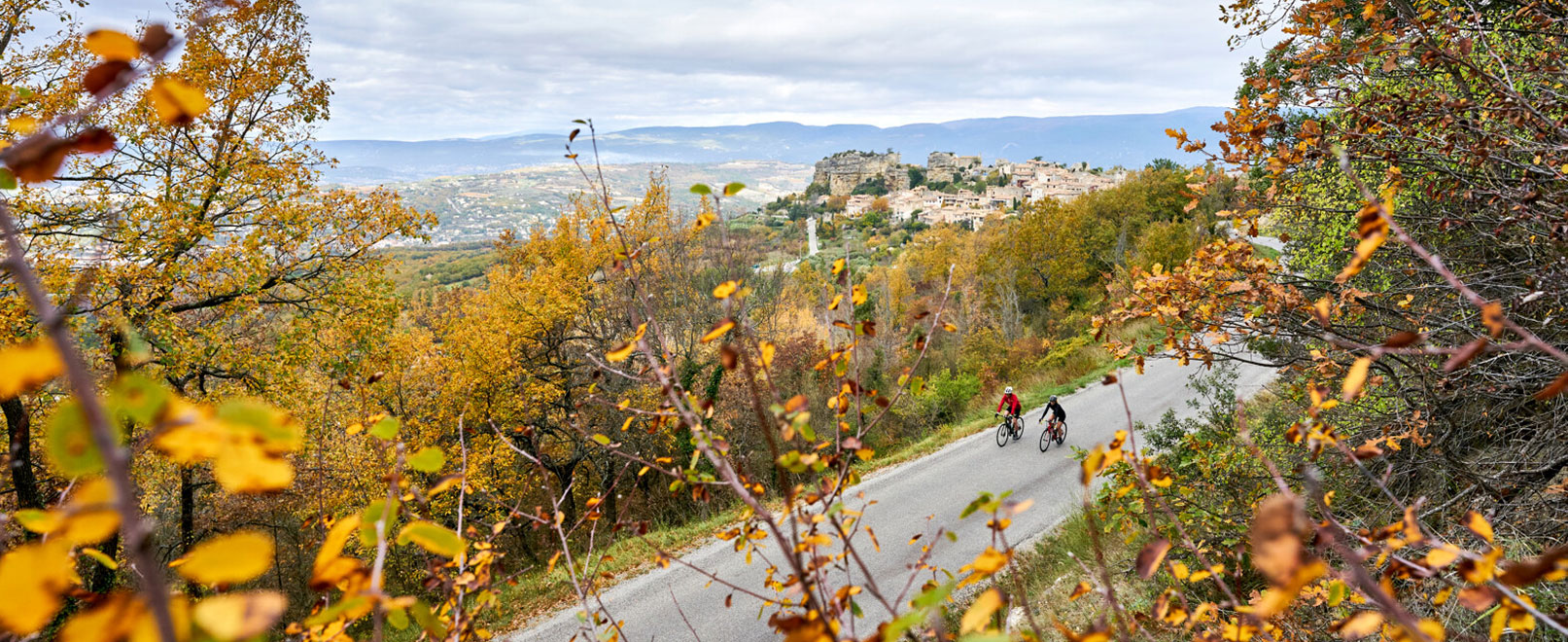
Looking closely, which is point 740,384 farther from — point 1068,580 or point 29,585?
point 29,585

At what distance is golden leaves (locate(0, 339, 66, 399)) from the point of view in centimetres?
60

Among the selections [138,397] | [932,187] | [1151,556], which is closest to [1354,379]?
[1151,556]

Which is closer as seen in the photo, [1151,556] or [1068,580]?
[1151,556]

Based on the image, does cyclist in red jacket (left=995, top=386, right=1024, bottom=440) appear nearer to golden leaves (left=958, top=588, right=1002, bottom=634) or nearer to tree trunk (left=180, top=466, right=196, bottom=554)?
golden leaves (left=958, top=588, right=1002, bottom=634)

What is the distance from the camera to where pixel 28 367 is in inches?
24.1

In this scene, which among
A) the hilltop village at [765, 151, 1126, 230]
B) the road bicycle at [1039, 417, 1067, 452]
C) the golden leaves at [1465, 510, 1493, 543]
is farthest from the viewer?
the hilltop village at [765, 151, 1126, 230]

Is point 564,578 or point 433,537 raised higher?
point 433,537

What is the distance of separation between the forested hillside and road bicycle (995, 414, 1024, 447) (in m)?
1.10

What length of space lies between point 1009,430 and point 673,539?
21.1ft

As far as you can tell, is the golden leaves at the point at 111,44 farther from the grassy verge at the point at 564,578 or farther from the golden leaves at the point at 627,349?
the grassy verge at the point at 564,578

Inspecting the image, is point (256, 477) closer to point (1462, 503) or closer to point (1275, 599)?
point (1275, 599)

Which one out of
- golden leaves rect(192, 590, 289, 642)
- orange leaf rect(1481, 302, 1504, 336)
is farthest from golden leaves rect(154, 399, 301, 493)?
orange leaf rect(1481, 302, 1504, 336)

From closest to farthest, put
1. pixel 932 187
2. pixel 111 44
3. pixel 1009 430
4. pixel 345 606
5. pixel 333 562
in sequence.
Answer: pixel 111 44 < pixel 345 606 < pixel 333 562 < pixel 1009 430 < pixel 932 187

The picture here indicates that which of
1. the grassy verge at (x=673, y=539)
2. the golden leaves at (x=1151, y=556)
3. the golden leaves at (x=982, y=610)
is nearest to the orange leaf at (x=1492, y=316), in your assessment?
the golden leaves at (x=1151, y=556)
